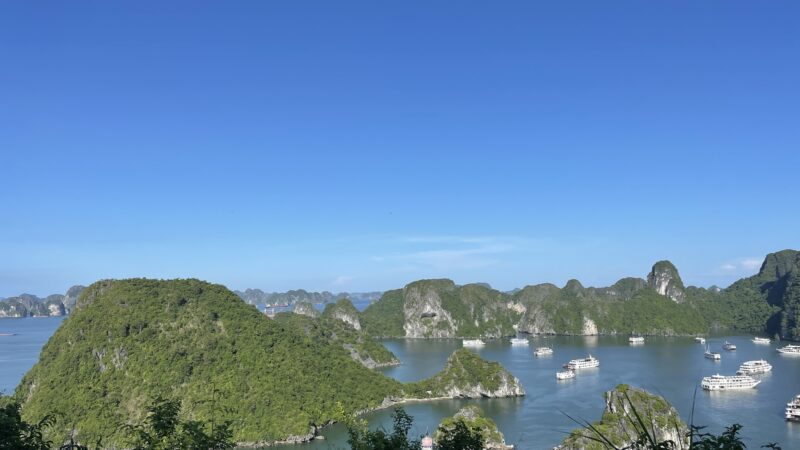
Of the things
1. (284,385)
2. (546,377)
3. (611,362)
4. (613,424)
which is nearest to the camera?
(613,424)

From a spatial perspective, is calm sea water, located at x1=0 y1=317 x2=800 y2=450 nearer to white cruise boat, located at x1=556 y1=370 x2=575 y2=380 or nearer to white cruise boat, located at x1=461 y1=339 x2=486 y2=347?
white cruise boat, located at x1=556 y1=370 x2=575 y2=380

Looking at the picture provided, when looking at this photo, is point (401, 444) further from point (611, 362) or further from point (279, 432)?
point (611, 362)

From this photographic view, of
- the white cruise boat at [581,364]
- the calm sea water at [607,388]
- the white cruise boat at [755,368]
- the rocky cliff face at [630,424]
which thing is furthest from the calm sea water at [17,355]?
the white cruise boat at [755,368]

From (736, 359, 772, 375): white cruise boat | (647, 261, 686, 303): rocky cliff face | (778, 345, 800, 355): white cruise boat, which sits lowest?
(736, 359, 772, 375): white cruise boat

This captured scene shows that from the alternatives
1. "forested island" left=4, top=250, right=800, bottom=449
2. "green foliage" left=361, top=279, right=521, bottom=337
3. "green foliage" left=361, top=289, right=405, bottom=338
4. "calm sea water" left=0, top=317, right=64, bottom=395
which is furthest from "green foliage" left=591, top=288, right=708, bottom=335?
"calm sea water" left=0, top=317, right=64, bottom=395

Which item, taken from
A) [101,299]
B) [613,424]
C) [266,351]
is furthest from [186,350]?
[613,424]

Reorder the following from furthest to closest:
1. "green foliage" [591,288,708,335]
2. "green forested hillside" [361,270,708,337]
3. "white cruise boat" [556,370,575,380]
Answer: "green forested hillside" [361,270,708,337], "green foliage" [591,288,708,335], "white cruise boat" [556,370,575,380]

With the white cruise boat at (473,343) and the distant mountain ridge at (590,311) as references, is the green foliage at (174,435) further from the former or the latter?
the distant mountain ridge at (590,311)
